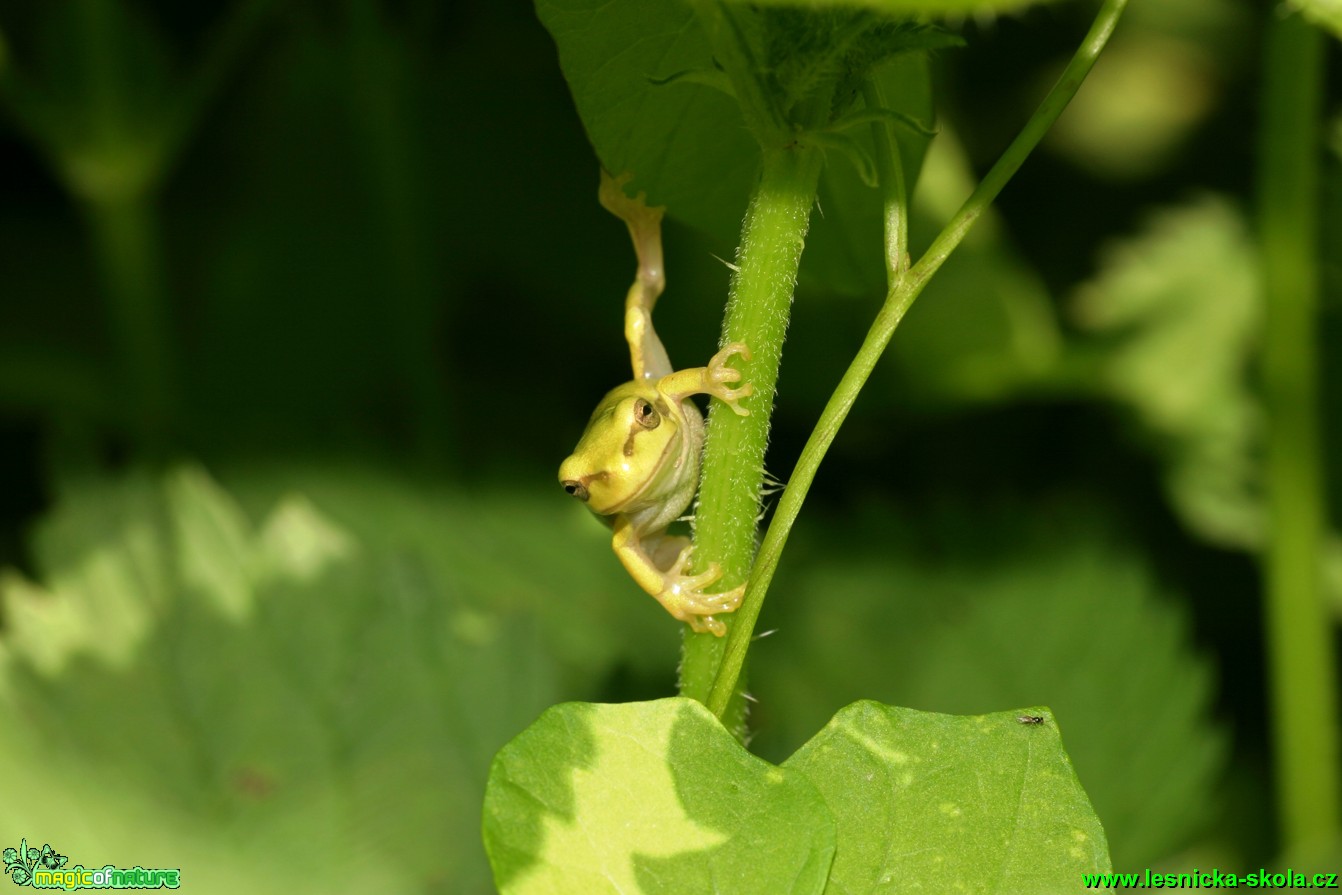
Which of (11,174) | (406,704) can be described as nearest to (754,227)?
(406,704)

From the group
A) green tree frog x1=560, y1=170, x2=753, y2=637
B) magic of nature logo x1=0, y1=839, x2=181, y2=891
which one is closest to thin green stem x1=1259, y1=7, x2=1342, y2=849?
green tree frog x1=560, y1=170, x2=753, y2=637

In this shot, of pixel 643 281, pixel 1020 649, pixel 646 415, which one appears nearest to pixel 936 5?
pixel 646 415

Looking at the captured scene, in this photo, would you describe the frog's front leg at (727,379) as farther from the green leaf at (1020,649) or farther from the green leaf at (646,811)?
the green leaf at (1020,649)

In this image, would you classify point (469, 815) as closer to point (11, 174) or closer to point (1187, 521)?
point (1187, 521)

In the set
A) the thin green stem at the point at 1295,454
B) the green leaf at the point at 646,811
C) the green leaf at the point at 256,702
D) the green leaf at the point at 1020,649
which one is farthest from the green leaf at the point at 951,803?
the thin green stem at the point at 1295,454

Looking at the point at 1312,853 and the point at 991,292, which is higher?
the point at 991,292

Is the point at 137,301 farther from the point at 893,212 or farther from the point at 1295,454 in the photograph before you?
the point at 1295,454

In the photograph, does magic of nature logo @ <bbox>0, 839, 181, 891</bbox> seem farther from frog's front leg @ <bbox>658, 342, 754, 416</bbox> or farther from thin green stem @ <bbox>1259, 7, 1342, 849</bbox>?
thin green stem @ <bbox>1259, 7, 1342, 849</bbox>
